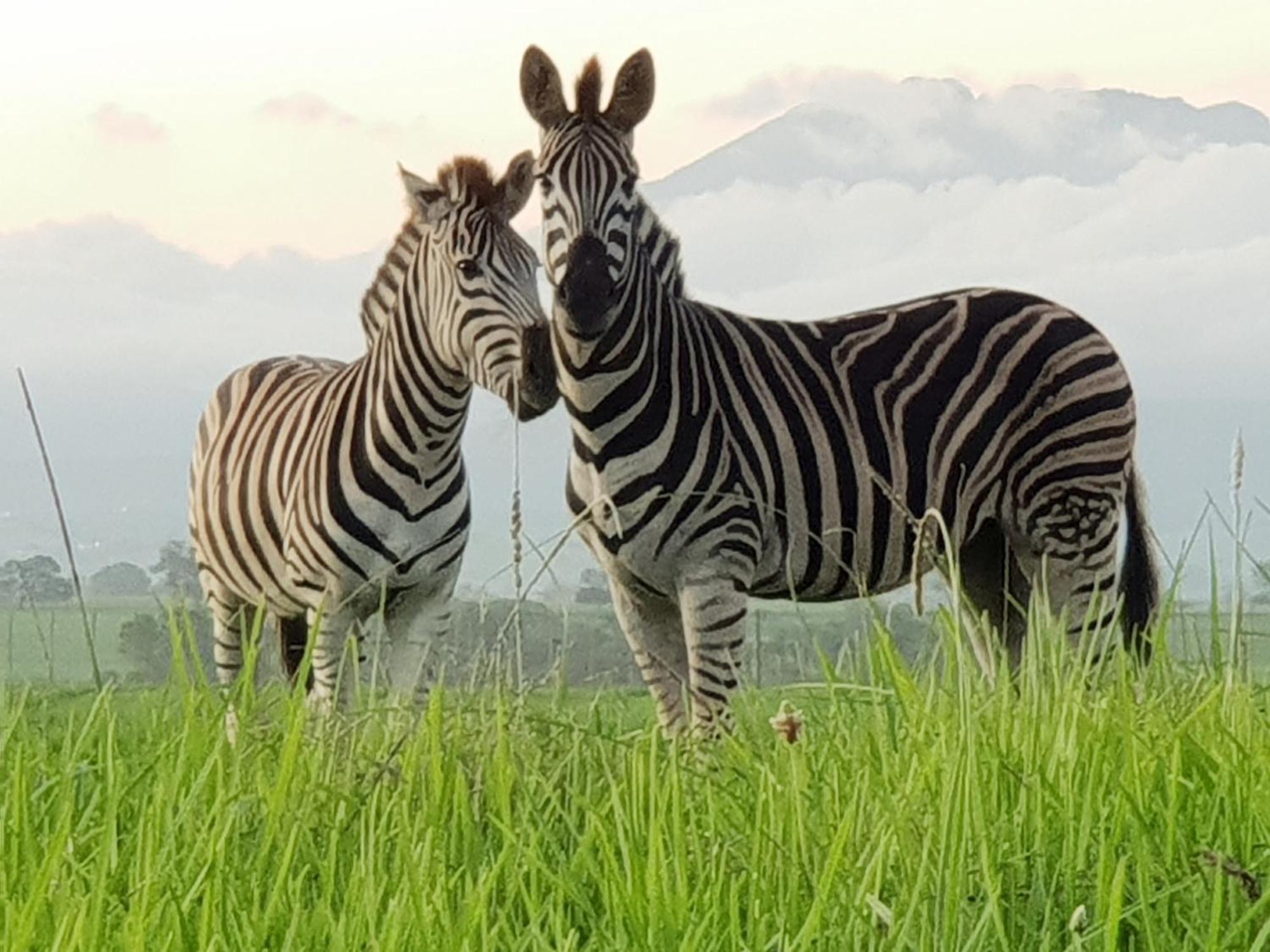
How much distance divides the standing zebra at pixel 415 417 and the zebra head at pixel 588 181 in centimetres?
62

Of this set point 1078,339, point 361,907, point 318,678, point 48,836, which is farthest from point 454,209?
point 361,907

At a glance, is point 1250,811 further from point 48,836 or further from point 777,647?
point 777,647

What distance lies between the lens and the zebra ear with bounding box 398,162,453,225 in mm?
4871

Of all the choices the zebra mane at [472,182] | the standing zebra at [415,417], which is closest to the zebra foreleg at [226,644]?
the standing zebra at [415,417]

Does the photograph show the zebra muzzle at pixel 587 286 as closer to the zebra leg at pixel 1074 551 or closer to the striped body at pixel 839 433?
the striped body at pixel 839 433

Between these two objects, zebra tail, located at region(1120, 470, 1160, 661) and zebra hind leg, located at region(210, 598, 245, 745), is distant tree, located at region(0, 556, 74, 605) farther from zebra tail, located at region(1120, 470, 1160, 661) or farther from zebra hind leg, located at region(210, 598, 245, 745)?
zebra tail, located at region(1120, 470, 1160, 661)

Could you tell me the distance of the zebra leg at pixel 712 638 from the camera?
3816 millimetres

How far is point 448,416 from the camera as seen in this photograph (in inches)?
198

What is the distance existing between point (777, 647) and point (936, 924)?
9.84ft

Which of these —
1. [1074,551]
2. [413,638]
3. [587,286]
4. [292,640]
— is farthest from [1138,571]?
[292,640]

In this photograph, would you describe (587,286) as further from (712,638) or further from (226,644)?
(226,644)

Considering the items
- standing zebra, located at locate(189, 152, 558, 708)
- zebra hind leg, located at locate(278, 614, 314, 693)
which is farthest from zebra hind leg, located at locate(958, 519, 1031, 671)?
zebra hind leg, located at locate(278, 614, 314, 693)

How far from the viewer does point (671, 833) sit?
211cm

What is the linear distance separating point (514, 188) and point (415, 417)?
2.47 ft
